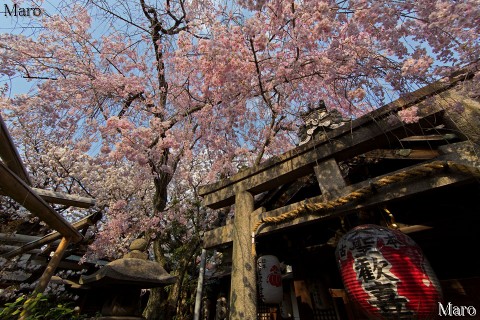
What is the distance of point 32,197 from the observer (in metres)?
4.14

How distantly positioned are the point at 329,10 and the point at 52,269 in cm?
767

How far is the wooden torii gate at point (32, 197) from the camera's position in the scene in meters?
3.61

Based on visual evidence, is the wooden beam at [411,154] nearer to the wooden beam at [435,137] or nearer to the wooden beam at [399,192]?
the wooden beam at [435,137]

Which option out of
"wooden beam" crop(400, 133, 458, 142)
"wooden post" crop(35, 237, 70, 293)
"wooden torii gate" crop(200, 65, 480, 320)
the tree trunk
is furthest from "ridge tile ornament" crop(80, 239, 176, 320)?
"wooden beam" crop(400, 133, 458, 142)

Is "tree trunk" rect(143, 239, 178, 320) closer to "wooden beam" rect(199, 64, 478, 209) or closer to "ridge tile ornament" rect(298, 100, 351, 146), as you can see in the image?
"wooden beam" rect(199, 64, 478, 209)

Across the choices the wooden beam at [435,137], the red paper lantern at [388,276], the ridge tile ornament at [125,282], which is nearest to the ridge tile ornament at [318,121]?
the wooden beam at [435,137]

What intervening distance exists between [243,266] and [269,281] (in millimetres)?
1388

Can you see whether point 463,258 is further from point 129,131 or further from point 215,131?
point 129,131

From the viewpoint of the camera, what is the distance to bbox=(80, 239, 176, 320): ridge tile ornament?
164 inches

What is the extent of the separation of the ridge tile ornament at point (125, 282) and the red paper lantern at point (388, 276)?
3.39 meters

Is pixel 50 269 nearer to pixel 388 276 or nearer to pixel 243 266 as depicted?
pixel 243 266

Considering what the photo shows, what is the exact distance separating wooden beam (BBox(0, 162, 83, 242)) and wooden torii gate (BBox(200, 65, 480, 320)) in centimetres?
313

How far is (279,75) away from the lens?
577cm

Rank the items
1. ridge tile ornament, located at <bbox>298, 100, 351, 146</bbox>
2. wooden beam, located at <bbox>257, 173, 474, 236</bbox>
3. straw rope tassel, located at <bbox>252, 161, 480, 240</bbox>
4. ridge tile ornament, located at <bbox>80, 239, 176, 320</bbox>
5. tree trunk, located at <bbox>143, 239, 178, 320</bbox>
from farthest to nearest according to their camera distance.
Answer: tree trunk, located at <bbox>143, 239, 178, 320</bbox> → ridge tile ornament, located at <bbox>298, 100, 351, 146</bbox> → ridge tile ornament, located at <bbox>80, 239, 176, 320</bbox> → wooden beam, located at <bbox>257, 173, 474, 236</bbox> → straw rope tassel, located at <bbox>252, 161, 480, 240</bbox>
